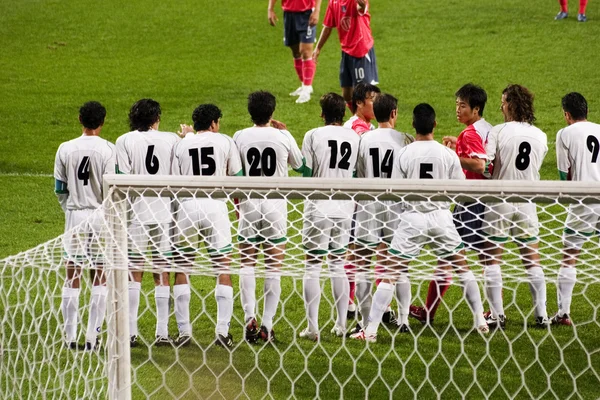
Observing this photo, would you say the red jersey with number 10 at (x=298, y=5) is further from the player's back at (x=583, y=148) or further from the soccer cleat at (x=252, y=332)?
the soccer cleat at (x=252, y=332)

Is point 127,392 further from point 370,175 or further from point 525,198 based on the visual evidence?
point 370,175

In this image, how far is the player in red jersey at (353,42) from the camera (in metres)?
9.82

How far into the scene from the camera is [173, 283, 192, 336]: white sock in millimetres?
5836

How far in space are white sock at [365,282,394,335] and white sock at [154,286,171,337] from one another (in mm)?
1203

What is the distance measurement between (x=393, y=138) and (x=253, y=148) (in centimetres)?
86

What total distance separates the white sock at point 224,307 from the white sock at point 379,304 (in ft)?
2.72

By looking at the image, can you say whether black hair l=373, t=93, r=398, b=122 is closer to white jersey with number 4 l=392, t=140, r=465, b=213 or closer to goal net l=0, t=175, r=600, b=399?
white jersey with number 4 l=392, t=140, r=465, b=213

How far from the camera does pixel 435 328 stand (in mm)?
6129

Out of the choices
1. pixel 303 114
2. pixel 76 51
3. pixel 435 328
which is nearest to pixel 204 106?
pixel 435 328

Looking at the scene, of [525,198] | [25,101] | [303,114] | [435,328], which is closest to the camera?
[525,198]

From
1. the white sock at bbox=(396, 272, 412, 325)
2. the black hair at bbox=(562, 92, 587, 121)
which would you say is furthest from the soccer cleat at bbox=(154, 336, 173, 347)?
the black hair at bbox=(562, 92, 587, 121)

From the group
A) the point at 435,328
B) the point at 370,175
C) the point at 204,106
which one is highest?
the point at 204,106

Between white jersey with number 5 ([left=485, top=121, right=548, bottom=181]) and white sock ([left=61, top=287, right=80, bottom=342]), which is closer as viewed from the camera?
white sock ([left=61, top=287, right=80, bottom=342])

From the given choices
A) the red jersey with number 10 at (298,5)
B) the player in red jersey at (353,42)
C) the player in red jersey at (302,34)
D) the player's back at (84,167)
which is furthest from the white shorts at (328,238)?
the red jersey with number 10 at (298,5)
